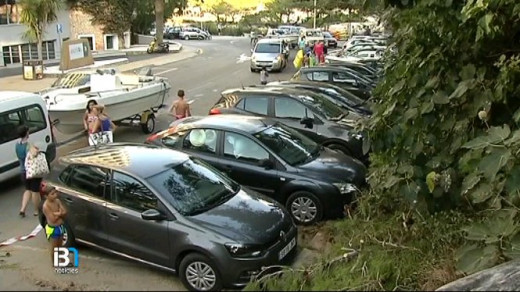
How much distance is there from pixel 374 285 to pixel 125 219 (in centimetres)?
323

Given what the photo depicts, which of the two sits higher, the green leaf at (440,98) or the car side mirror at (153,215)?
the green leaf at (440,98)

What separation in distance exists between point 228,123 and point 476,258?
5.33 meters

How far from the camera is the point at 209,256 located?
6.27 m

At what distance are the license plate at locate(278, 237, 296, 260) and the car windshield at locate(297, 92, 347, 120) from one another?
18.3 feet

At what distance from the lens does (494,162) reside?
4.83 metres

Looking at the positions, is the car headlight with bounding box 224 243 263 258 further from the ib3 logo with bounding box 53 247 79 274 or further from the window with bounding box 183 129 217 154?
the window with bounding box 183 129 217 154

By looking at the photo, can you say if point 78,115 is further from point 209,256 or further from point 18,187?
point 209,256

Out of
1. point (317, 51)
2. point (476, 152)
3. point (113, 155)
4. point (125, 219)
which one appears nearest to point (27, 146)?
point (113, 155)

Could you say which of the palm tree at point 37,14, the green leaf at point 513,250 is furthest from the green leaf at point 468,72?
the palm tree at point 37,14

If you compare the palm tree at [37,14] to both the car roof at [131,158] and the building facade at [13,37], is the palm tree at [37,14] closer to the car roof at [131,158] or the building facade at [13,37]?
the building facade at [13,37]

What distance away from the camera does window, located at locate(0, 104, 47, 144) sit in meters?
10.7

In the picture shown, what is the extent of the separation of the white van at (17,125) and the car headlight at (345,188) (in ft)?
20.2

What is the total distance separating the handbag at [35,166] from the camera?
9.33m

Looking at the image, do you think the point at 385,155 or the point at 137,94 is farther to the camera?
the point at 137,94
